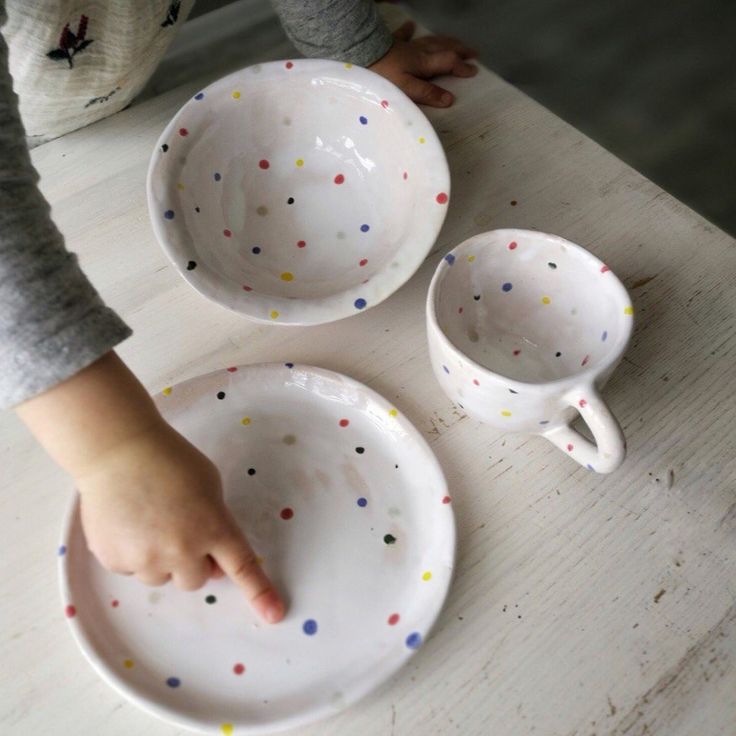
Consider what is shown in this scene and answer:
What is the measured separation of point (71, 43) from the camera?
19.4 inches

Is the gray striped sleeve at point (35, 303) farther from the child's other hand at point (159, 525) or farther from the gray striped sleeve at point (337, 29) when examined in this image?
the gray striped sleeve at point (337, 29)

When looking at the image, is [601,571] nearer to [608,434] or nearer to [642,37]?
[608,434]

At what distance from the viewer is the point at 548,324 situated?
40cm

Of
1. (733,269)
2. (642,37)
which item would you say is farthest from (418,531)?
(642,37)

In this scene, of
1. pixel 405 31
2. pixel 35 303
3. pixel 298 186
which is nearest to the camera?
Result: pixel 35 303

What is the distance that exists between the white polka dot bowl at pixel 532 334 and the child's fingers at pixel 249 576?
0.42ft

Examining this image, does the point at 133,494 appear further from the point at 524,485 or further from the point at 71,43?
the point at 71,43

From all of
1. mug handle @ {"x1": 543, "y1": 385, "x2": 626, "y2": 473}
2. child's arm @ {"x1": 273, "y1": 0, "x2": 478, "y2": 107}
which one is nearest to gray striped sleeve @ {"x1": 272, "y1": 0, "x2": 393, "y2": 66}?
child's arm @ {"x1": 273, "y1": 0, "x2": 478, "y2": 107}

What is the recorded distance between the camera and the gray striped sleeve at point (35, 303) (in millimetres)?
307

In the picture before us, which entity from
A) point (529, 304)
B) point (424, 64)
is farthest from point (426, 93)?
point (529, 304)

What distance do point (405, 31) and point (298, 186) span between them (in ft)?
0.69

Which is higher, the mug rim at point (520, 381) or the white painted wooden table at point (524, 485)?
the mug rim at point (520, 381)

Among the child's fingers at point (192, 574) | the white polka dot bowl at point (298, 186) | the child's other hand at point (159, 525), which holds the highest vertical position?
the white polka dot bowl at point (298, 186)

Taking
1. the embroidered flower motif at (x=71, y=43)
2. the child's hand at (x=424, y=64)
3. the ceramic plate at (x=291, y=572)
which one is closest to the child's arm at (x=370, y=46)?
the child's hand at (x=424, y=64)
